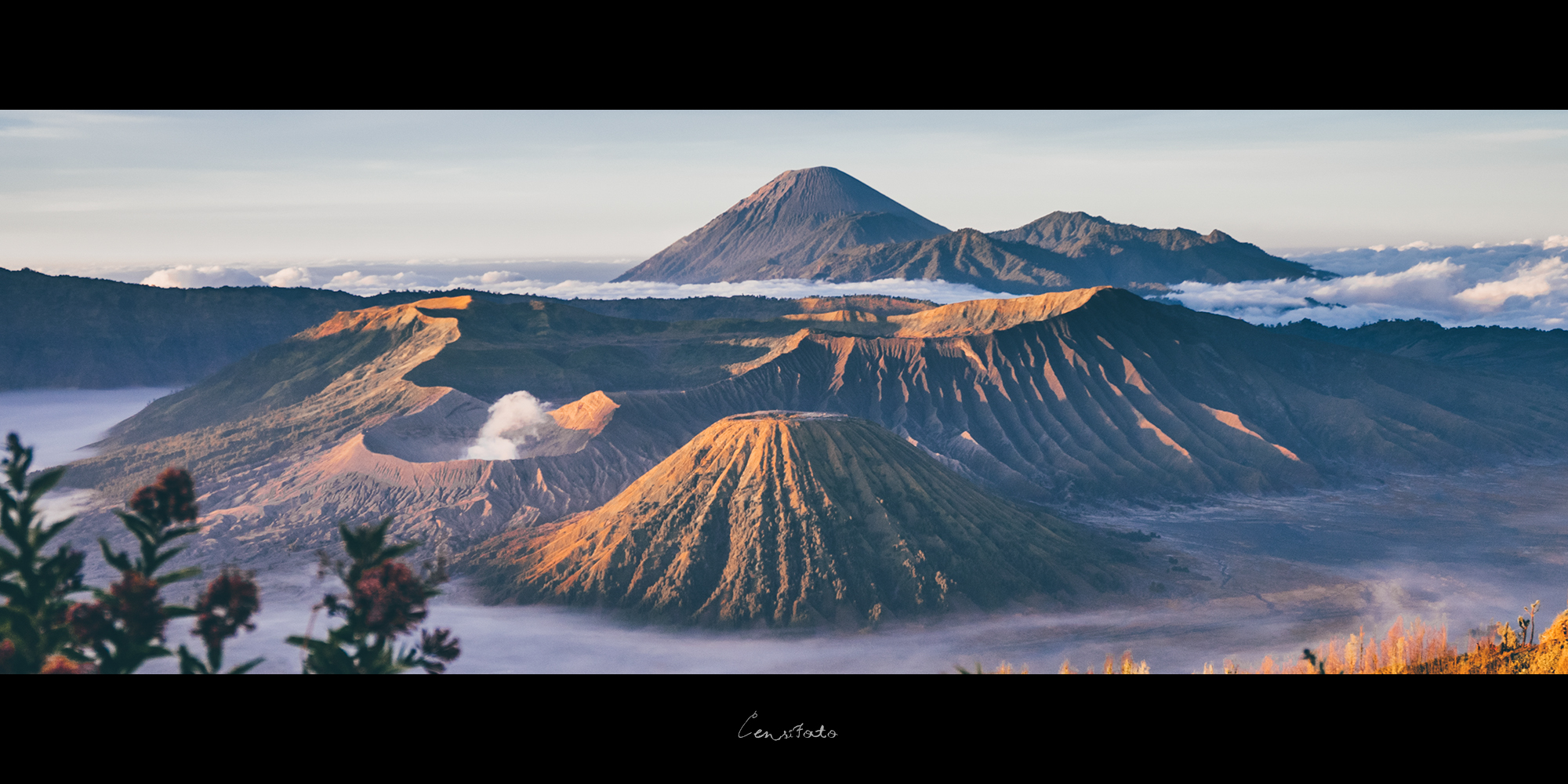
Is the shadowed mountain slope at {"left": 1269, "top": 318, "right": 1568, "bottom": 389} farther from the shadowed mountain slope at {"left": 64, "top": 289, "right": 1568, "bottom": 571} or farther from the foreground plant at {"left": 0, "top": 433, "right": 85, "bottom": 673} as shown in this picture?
the foreground plant at {"left": 0, "top": 433, "right": 85, "bottom": 673}

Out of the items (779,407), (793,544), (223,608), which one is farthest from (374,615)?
(779,407)

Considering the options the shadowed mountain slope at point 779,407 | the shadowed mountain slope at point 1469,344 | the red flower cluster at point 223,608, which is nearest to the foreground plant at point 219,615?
the red flower cluster at point 223,608

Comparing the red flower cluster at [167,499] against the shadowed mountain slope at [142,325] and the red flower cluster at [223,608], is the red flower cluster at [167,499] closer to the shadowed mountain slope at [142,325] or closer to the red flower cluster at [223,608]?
the red flower cluster at [223,608]

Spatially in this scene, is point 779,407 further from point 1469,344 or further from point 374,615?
point 1469,344

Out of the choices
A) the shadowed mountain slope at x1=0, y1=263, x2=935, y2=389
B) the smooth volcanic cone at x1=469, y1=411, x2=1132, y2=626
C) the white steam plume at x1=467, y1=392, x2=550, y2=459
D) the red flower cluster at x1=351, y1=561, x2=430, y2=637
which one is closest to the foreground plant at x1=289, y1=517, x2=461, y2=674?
the red flower cluster at x1=351, y1=561, x2=430, y2=637
